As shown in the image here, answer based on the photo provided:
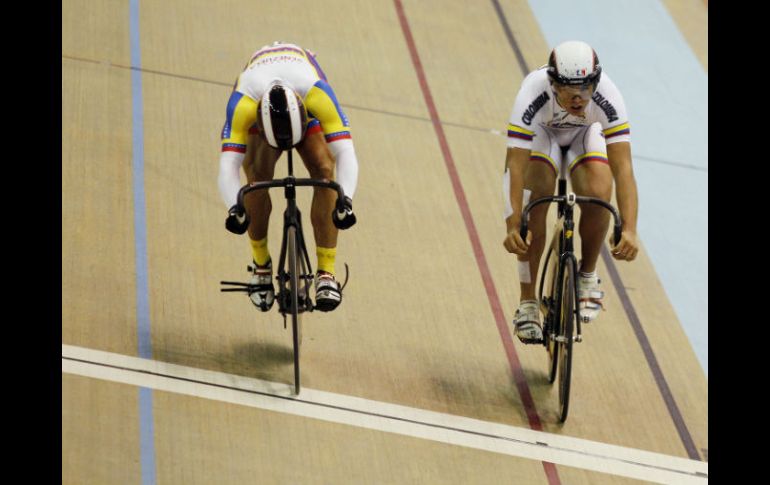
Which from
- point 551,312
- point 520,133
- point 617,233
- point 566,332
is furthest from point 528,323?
point 520,133

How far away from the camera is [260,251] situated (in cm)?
505

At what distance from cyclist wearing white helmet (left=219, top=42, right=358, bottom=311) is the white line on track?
41 centimetres

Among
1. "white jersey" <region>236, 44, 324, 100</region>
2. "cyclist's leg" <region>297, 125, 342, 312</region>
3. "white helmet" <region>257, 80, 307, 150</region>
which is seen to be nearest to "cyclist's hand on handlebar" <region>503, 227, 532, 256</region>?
"cyclist's leg" <region>297, 125, 342, 312</region>

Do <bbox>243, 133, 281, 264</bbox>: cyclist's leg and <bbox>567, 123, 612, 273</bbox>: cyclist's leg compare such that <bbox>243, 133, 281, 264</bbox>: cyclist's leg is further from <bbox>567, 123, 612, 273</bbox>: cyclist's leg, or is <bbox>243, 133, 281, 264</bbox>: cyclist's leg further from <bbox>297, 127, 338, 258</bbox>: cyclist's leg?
<bbox>567, 123, 612, 273</bbox>: cyclist's leg

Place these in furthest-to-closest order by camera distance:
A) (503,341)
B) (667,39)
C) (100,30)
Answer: (667,39) → (100,30) → (503,341)

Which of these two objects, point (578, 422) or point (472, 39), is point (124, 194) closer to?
point (578, 422)

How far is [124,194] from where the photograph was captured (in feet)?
19.5

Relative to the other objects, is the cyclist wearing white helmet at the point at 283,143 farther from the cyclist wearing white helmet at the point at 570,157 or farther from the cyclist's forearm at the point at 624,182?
the cyclist's forearm at the point at 624,182

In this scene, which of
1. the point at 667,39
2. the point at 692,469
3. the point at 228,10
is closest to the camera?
the point at 692,469

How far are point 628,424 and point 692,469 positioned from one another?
1.12 feet

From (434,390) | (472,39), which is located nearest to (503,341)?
(434,390)

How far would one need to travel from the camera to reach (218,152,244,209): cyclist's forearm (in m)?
4.63

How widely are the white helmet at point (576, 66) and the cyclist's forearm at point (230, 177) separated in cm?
134

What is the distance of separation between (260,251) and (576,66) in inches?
63.0
